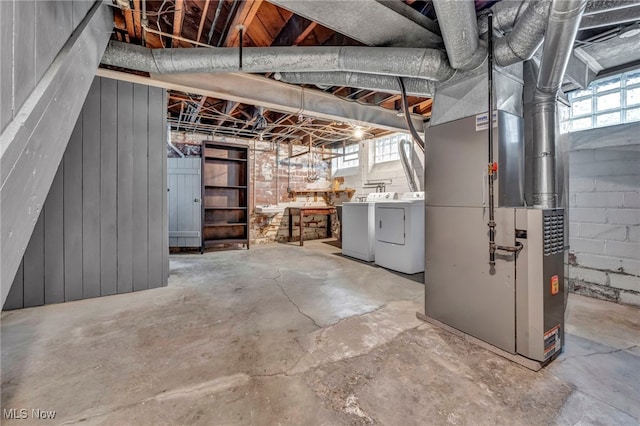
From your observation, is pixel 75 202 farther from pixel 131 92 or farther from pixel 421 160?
pixel 421 160

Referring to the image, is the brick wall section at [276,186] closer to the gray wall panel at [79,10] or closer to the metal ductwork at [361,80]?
the metal ductwork at [361,80]

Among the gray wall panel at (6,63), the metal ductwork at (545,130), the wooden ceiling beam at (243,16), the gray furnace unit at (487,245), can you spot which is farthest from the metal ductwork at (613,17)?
the gray wall panel at (6,63)

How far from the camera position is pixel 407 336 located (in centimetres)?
197

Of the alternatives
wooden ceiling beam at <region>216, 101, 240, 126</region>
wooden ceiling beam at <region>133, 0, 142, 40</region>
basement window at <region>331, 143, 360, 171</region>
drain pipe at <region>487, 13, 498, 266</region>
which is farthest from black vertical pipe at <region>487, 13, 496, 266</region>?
basement window at <region>331, 143, 360, 171</region>

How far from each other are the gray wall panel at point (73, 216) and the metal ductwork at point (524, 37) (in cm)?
377

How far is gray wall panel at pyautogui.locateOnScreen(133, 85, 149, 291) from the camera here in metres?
2.94

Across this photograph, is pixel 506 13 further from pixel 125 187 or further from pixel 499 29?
pixel 125 187

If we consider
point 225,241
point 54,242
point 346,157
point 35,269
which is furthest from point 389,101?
point 35,269

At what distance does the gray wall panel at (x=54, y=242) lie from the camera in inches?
101

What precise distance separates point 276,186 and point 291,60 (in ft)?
14.7

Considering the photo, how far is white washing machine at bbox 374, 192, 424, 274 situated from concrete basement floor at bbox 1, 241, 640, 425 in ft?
3.12

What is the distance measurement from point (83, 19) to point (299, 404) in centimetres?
237

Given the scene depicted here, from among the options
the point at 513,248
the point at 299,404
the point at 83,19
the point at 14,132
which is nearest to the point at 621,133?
the point at 513,248

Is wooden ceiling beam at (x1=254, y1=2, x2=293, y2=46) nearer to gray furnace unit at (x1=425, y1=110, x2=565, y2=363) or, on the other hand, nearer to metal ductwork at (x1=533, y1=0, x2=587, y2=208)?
gray furnace unit at (x1=425, y1=110, x2=565, y2=363)
